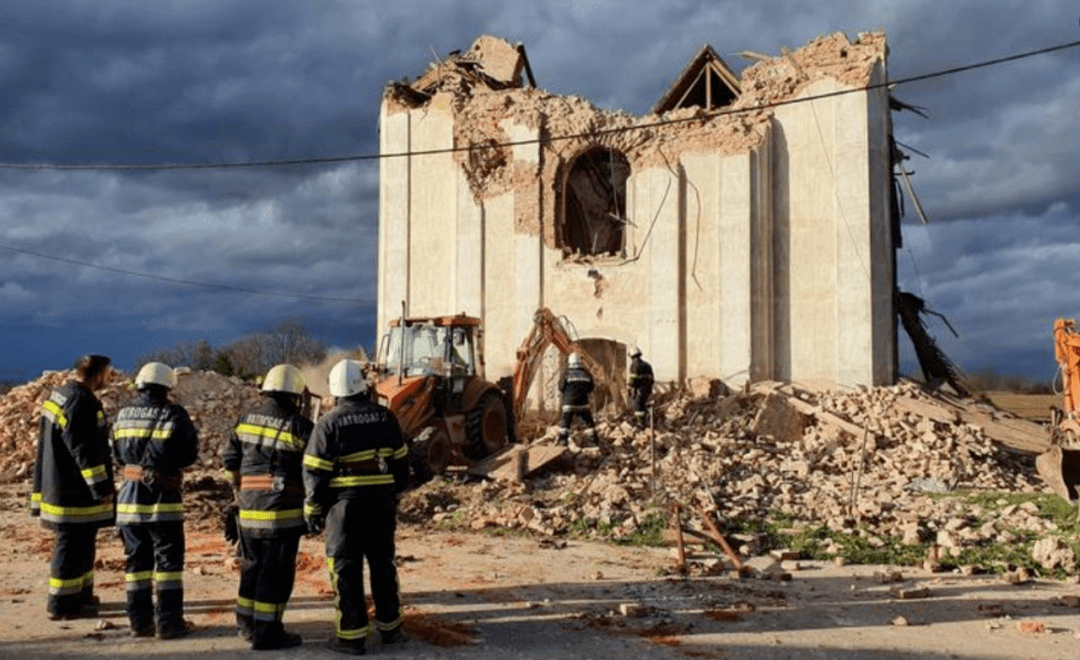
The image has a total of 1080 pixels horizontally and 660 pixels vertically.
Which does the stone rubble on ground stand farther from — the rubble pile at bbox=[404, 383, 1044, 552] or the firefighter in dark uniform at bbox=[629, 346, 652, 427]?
the firefighter in dark uniform at bbox=[629, 346, 652, 427]

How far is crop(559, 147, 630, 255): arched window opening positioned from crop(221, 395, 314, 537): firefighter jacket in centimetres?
1708

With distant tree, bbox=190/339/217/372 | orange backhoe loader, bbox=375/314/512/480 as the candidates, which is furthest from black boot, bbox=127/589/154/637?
distant tree, bbox=190/339/217/372

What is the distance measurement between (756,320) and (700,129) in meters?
4.42

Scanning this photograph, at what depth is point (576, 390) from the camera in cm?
1546

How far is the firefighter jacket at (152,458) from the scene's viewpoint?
6508 mm

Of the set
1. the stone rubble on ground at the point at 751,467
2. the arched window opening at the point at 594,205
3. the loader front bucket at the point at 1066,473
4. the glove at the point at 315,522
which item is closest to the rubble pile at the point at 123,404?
the stone rubble on ground at the point at 751,467

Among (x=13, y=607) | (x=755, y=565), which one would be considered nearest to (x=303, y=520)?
(x=13, y=607)

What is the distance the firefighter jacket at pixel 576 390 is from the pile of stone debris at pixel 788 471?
64cm

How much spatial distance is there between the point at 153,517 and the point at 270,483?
3.16 ft

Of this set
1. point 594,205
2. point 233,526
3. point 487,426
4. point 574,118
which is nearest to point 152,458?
point 233,526

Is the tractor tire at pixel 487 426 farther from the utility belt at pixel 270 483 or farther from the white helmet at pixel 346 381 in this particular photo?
the utility belt at pixel 270 483

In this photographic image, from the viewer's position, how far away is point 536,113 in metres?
22.5

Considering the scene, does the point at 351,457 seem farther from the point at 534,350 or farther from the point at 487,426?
the point at 534,350

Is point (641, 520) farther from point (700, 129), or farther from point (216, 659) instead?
point (700, 129)
